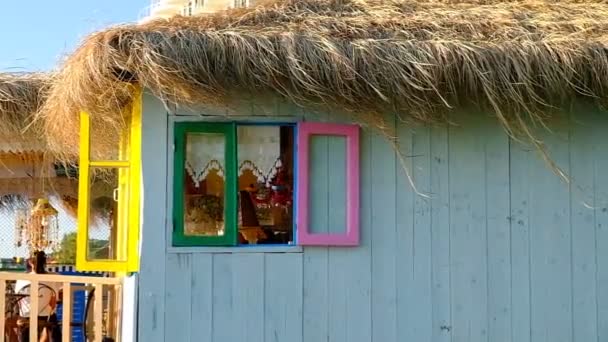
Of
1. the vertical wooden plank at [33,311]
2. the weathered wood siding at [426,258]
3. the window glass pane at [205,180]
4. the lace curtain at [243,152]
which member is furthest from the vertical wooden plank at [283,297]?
the vertical wooden plank at [33,311]

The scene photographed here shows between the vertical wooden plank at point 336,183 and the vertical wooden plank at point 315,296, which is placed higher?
the vertical wooden plank at point 336,183

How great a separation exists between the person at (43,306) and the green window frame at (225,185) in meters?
1.85

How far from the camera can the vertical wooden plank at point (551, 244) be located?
522 centimetres

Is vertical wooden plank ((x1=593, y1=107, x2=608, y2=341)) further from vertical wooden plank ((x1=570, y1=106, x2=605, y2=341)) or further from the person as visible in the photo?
the person

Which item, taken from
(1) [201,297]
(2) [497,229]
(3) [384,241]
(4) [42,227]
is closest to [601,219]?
(2) [497,229]

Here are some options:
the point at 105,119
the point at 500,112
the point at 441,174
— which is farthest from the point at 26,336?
the point at 500,112

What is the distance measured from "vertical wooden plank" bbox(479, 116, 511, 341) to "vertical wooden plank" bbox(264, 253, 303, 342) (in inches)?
46.3

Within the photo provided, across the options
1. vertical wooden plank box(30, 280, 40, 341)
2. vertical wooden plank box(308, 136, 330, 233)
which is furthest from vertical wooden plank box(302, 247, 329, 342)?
vertical wooden plank box(30, 280, 40, 341)

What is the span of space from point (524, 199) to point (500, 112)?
0.65m

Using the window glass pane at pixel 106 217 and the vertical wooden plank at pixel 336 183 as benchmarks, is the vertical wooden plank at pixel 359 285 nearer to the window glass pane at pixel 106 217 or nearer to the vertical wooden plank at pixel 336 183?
the vertical wooden plank at pixel 336 183

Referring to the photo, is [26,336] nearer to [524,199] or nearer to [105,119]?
[105,119]

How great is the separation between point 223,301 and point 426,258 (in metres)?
1.26

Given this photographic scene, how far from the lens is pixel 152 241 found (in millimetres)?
4969

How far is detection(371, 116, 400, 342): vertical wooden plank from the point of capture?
202 inches
